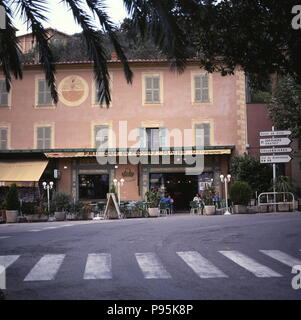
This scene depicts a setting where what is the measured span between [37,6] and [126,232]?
8280 millimetres

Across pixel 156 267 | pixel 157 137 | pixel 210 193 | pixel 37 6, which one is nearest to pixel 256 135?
pixel 157 137

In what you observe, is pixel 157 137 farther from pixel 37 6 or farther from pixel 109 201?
pixel 37 6

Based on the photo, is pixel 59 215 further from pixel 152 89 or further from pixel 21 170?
pixel 152 89

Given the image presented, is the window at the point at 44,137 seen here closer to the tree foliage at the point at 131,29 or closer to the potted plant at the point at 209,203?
the potted plant at the point at 209,203

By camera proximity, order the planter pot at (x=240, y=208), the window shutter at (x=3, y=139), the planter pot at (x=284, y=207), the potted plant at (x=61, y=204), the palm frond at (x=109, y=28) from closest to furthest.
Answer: the palm frond at (x=109, y=28)
the potted plant at (x=61, y=204)
the planter pot at (x=284, y=207)
the planter pot at (x=240, y=208)
the window shutter at (x=3, y=139)

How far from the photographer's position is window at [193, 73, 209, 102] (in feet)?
88.6

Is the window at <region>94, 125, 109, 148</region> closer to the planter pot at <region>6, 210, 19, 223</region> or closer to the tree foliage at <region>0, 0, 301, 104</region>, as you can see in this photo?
the planter pot at <region>6, 210, 19, 223</region>

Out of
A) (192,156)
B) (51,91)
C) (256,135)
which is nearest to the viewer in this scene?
(51,91)

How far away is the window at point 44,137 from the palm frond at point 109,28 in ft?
70.6

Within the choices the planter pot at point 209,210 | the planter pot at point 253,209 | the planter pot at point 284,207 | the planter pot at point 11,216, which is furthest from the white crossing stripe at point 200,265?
the planter pot at point 284,207

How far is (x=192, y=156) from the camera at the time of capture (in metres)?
26.5

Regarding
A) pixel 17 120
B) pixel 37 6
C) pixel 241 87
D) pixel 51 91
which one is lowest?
pixel 51 91

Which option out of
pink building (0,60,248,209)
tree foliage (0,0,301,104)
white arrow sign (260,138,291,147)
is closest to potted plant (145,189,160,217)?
pink building (0,60,248,209)

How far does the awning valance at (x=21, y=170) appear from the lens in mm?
24875
